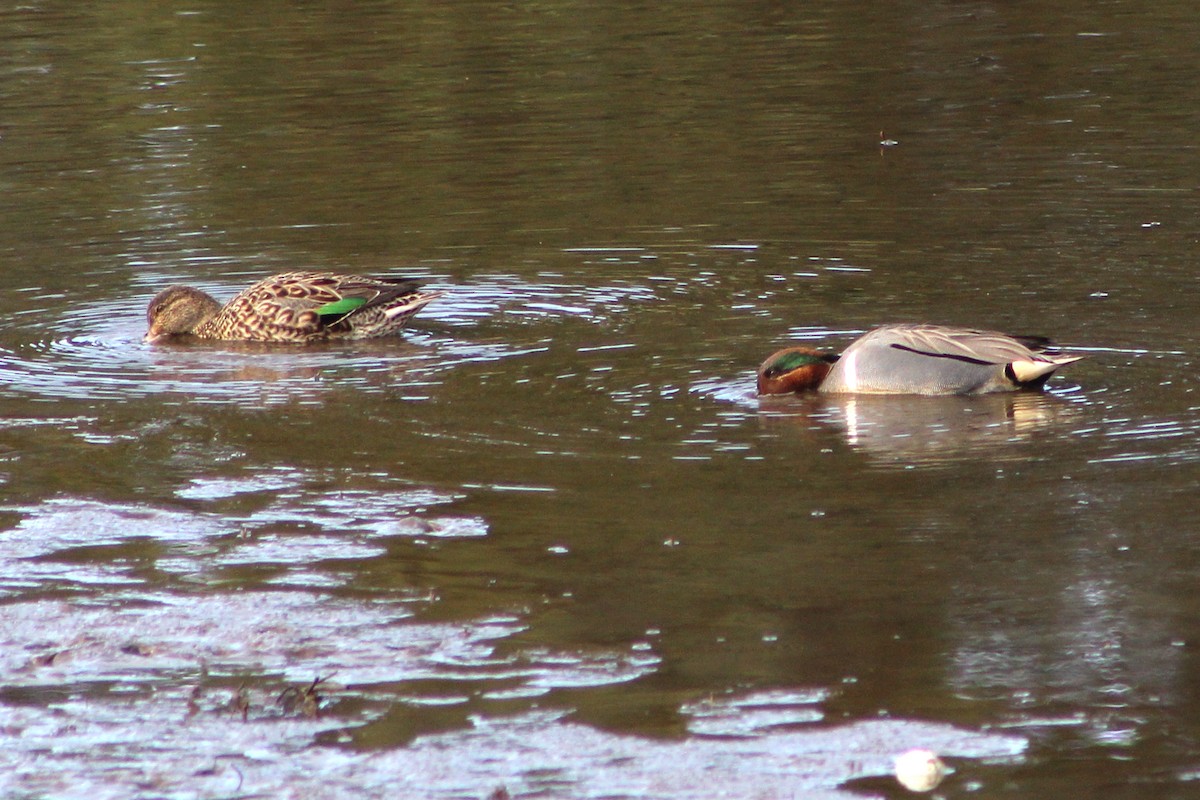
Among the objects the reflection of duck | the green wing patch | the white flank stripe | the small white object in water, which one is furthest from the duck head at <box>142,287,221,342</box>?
the small white object in water

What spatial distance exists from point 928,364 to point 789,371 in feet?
2.37

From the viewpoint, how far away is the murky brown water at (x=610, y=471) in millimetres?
5340

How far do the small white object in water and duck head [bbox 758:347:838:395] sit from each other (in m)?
4.56

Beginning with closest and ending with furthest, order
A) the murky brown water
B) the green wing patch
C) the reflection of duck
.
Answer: the murky brown water
the reflection of duck
the green wing patch

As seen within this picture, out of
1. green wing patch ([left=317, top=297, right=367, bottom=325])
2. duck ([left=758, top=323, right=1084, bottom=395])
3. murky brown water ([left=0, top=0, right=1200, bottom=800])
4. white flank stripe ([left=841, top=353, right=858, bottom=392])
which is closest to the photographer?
murky brown water ([left=0, top=0, right=1200, bottom=800])

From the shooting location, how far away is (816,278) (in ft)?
40.2

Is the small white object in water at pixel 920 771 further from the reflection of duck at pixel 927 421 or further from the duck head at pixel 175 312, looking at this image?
the duck head at pixel 175 312

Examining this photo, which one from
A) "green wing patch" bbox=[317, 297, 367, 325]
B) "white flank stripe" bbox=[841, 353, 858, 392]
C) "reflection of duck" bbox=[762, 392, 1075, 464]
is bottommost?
"reflection of duck" bbox=[762, 392, 1075, 464]

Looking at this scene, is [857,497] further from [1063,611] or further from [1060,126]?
[1060,126]

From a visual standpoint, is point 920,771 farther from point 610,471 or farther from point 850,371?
point 850,371

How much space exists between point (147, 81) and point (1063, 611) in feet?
61.3

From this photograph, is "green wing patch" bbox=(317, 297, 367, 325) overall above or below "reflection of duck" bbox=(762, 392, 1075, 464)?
above

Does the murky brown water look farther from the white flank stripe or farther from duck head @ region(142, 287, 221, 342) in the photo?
duck head @ region(142, 287, 221, 342)

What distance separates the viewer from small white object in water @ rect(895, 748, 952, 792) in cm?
486
